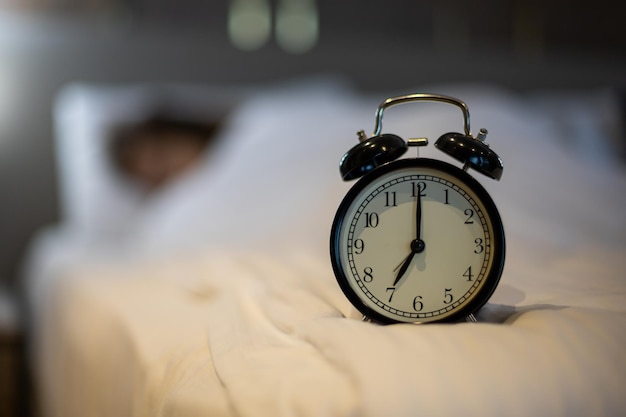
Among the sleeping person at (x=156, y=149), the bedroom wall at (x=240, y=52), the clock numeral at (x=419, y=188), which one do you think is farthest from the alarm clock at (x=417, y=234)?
the bedroom wall at (x=240, y=52)

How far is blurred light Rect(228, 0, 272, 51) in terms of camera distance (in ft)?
9.36

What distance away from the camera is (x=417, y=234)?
771mm

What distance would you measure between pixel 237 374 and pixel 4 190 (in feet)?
7.47

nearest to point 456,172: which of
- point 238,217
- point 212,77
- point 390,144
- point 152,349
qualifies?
point 390,144

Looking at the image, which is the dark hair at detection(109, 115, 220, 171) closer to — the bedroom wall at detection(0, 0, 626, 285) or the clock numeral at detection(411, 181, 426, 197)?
the bedroom wall at detection(0, 0, 626, 285)

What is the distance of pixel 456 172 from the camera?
758mm

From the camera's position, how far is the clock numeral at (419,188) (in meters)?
0.77

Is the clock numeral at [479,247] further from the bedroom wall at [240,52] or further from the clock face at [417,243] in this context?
the bedroom wall at [240,52]

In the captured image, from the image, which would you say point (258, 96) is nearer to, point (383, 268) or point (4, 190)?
point (4, 190)

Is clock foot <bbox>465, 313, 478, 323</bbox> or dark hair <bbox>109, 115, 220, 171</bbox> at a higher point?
clock foot <bbox>465, 313, 478, 323</bbox>

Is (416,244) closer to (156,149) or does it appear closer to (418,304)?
(418,304)

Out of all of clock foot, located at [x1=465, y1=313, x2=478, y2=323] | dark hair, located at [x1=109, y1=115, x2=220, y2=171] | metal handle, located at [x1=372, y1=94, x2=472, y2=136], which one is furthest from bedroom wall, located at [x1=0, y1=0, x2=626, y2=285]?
clock foot, located at [x1=465, y1=313, x2=478, y2=323]

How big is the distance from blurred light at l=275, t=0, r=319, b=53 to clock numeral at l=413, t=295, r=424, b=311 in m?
2.32

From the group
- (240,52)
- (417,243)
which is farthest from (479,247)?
(240,52)
